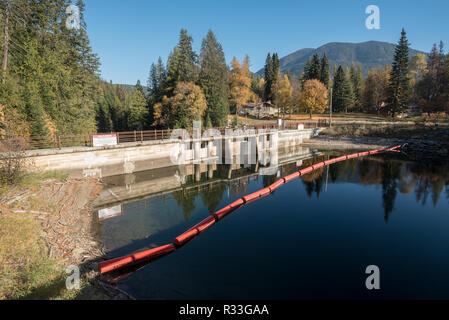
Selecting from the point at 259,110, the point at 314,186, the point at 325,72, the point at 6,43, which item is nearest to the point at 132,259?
the point at 314,186

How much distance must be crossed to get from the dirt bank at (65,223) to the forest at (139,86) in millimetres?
9174

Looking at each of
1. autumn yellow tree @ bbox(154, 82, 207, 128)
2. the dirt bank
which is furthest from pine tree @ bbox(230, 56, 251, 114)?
the dirt bank

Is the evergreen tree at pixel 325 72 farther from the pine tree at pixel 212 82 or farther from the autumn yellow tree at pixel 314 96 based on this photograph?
the pine tree at pixel 212 82

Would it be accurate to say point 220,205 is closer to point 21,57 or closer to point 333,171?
point 333,171

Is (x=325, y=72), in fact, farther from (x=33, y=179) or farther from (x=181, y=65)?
(x=33, y=179)

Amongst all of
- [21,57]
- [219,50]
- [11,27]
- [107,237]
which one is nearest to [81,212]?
[107,237]

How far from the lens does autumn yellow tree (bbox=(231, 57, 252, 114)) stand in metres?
64.9

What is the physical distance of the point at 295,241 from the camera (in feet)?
41.7

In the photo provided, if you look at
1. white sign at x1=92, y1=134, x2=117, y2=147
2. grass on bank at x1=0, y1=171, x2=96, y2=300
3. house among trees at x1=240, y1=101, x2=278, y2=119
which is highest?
house among trees at x1=240, y1=101, x2=278, y2=119

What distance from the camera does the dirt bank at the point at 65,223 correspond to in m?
8.62

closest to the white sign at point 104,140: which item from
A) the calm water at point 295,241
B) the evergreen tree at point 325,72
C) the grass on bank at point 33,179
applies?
the grass on bank at point 33,179

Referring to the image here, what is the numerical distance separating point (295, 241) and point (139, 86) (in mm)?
61595

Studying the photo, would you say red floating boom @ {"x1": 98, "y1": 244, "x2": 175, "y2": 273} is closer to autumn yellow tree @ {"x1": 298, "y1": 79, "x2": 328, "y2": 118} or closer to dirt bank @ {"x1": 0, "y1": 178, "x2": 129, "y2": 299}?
dirt bank @ {"x1": 0, "y1": 178, "x2": 129, "y2": 299}

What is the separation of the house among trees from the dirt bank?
63158mm
